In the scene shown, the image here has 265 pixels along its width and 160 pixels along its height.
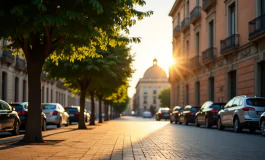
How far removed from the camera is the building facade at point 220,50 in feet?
78.7

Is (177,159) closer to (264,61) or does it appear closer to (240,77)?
(264,61)

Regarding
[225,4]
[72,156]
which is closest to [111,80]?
[225,4]

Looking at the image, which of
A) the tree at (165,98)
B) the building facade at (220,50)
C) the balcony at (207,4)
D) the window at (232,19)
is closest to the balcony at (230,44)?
the building facade at (220,50)

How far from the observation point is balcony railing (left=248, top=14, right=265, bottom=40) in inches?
867

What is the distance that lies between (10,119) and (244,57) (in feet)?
50.8

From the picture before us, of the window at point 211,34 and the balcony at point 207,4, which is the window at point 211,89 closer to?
the window at point 211,34

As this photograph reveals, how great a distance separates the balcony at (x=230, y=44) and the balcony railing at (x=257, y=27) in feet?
10.2

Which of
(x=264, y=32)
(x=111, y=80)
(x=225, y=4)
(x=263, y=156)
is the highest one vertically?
(x=225, y=4)

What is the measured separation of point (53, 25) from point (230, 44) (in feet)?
62.4

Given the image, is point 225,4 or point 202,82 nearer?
point 225,4

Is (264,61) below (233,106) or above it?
above

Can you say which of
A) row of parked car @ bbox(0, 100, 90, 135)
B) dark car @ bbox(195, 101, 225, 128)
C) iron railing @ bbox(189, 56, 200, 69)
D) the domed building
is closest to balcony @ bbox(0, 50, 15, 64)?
row of parked car @ bbox(0, 100, 90, 135)

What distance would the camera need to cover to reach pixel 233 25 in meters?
29.1

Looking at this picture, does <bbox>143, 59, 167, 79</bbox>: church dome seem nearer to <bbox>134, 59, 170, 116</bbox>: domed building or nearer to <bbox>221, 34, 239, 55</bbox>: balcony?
<bbox>134, 59, 170, 116</bbox>: domed building
